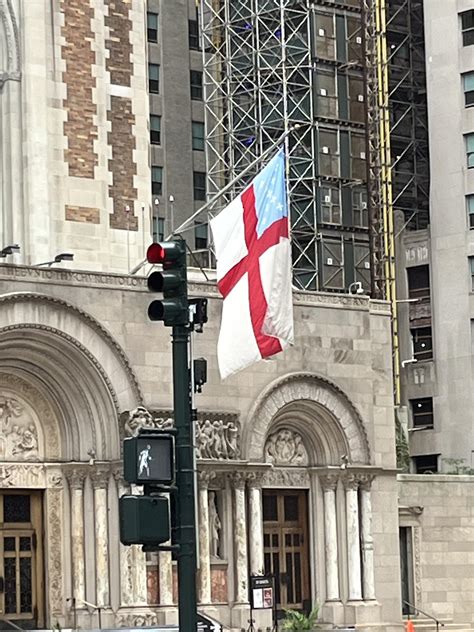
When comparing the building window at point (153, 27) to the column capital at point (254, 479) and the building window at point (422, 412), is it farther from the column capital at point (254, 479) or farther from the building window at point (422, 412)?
the column capital at point (254, 479)

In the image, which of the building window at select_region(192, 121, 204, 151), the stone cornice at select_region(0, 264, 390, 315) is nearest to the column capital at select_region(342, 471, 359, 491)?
the stone cornice at select_region(0, 264, 390, 315)

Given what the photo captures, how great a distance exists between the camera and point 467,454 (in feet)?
246

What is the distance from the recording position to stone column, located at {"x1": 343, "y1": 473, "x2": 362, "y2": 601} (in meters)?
44.7

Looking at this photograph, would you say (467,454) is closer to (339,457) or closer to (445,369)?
(445,369)

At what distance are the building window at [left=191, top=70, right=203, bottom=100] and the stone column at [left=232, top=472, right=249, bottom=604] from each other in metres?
36.6

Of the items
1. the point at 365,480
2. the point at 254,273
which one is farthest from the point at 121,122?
the point at 254,273

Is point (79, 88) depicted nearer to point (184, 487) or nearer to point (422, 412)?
point (184, 487)

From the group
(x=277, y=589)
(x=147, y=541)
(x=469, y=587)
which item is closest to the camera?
(x=147, y=541)

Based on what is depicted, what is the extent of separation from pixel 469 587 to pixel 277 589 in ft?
27.5

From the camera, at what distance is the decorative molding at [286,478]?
1751 inches

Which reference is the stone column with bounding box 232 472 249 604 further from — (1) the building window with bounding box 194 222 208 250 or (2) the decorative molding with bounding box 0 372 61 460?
(1) the building window with bounding box 194 222 208 250

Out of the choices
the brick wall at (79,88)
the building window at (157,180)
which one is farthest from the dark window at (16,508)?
the building window at (157,180)

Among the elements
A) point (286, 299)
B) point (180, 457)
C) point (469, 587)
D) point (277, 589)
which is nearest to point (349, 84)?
point (469, 587)

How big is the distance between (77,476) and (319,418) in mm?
7286
